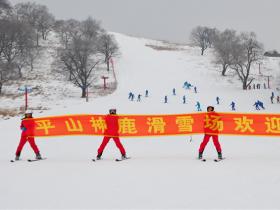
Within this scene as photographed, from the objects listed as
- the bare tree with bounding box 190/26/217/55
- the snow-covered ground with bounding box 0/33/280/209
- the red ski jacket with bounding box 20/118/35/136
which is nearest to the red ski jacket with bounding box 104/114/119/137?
the snow-covered ground with bounding box 0/33/280/209

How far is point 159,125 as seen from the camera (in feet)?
45.8

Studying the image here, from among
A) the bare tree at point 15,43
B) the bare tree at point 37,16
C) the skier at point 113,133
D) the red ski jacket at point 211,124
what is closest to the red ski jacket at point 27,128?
the skier at point 113,133

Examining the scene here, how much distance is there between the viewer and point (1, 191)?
8.47 meters

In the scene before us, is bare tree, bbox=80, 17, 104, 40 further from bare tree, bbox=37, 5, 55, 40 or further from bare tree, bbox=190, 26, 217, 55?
bare tree, bbox=190, 26, 217, 55

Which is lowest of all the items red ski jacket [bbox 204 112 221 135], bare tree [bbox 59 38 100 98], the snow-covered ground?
the snow-covered ground

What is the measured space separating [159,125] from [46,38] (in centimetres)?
8517

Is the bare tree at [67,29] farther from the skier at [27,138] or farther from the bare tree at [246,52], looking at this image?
the skier at [27,138]

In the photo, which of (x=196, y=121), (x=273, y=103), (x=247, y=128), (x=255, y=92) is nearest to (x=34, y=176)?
(x=196, y=121)

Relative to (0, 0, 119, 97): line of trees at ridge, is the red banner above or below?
below

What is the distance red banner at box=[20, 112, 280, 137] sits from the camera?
43.5 ft

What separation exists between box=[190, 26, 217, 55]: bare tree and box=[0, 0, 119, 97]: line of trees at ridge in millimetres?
28889

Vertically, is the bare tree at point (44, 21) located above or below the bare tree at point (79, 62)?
above

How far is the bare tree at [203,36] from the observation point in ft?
337

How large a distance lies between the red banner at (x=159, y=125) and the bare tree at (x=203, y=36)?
298 ft
